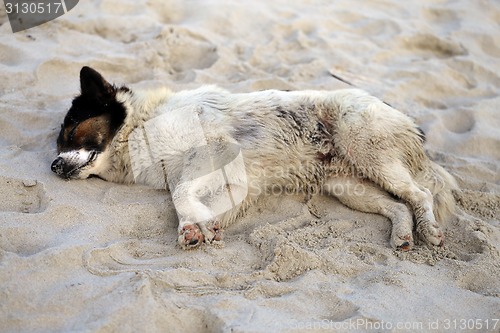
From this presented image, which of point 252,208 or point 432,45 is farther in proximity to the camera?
point 432,45

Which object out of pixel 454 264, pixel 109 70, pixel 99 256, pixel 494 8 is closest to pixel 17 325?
pixel 99 256

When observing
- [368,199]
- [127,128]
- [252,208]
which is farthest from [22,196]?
[368,199]

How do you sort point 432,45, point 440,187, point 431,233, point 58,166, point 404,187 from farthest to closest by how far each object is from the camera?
point 432,45 < point 440,187 < point 404,187 < point 58,166 < point 431,233

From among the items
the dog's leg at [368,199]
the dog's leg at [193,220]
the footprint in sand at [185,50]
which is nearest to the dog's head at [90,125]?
the dog's leg at [193,220]

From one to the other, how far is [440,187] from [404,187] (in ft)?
1.27

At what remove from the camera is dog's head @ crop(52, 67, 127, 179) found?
3.85m

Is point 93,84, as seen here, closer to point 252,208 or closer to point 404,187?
point 252,208

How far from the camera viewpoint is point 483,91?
5559mm

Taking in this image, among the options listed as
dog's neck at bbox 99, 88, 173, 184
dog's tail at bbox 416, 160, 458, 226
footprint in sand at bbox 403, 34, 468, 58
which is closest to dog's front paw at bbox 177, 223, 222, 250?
dog's neck at bbox 99, 88, 173, 184

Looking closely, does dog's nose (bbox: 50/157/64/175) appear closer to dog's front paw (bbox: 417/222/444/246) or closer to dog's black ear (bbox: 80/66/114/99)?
dog's black ear (bbox: 80/66/114/99)

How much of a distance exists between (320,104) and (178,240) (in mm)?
1742

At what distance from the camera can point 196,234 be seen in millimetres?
3184

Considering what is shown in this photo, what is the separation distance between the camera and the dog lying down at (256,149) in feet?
12.5

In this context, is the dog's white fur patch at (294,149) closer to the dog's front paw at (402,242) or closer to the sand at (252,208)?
the sand at (252,208)
